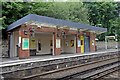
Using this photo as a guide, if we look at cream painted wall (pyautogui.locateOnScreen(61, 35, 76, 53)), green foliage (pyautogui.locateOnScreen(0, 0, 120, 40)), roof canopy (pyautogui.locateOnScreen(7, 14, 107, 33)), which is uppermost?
green foliage (pyautogui.locateOnScreen(0, 0, 120, 40))

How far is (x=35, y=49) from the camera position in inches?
805

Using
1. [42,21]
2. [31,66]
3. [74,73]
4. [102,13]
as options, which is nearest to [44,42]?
[42,21]

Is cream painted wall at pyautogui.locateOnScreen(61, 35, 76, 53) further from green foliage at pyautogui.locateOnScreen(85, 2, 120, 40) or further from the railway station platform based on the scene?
green foliage at pyautogui.locateOnScreen(85, 2, 120, 40)

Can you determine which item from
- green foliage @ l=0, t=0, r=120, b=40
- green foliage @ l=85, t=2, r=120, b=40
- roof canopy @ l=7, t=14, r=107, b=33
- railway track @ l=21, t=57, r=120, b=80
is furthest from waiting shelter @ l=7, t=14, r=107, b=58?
green foliage @ l=85, t=2, r=120, b=40

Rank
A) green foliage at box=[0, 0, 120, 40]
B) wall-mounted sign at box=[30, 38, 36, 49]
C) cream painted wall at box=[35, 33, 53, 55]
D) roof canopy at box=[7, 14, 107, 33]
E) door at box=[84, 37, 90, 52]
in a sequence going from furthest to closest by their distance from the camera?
1. door at box=[84, 37, 90, 52]
2. cream painted wall at box=[35, 33, 53, 55]
3. green foliage at box=[0, 0, 120, 40]
4. wall-mounted sign at box=[30, 38, 36, 49]
5. roof canopy at box=[7, 14, 107, 33]

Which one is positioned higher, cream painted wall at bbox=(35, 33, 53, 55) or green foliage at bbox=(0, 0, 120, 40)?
green foliage at bbox=(0, 0, 120, 40)

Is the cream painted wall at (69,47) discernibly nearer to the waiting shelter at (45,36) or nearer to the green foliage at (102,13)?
the waiting shelter at (45,36)

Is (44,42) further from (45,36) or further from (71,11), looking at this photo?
(71,11)

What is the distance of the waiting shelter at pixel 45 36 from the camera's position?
638 inches

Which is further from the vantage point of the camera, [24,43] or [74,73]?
[24,43]

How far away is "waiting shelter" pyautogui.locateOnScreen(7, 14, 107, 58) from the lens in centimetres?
1620

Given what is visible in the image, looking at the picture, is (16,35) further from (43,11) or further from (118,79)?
(118,79)

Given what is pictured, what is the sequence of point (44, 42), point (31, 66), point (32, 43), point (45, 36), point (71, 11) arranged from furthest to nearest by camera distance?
point (71, 11) < point (45, 36) < point (44, 42) < point (32, 43) < point (31, 66)

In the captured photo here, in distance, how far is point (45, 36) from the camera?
22062 millimetres
